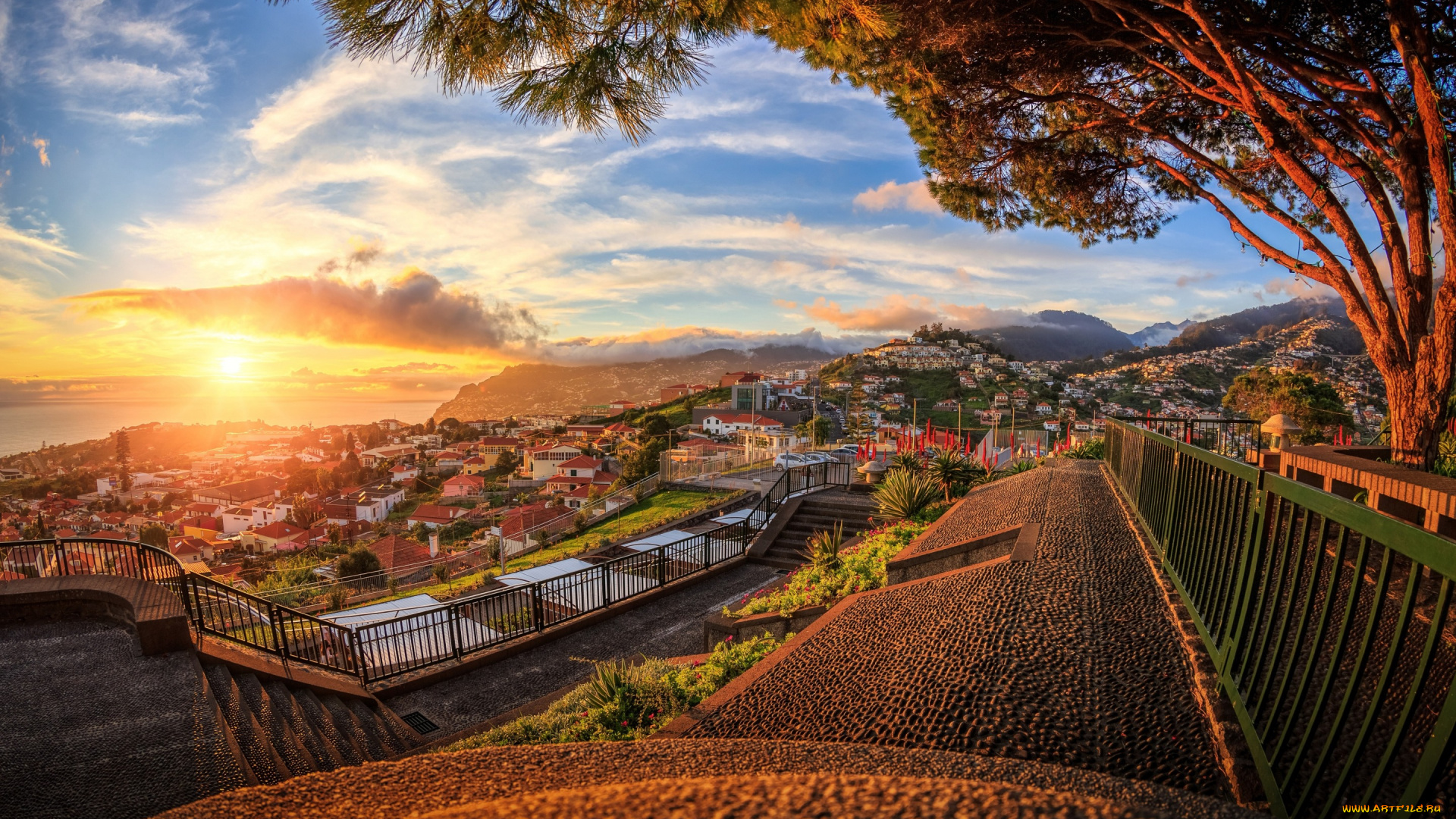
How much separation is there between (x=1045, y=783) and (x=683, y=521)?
16.1 m

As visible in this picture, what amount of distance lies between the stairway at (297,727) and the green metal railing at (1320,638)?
5.81 metres

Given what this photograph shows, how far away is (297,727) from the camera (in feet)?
18.8

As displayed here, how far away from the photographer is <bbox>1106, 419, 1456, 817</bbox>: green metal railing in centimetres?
155

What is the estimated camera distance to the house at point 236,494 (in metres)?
40.9

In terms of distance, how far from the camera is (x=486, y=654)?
828cm

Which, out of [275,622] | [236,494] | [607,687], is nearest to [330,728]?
[275,622]

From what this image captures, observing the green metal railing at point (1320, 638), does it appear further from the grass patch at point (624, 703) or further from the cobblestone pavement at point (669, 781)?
the grass patch at point (624, 703)

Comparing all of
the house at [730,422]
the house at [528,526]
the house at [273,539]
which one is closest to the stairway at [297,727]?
the house at [528,526]

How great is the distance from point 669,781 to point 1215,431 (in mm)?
14430

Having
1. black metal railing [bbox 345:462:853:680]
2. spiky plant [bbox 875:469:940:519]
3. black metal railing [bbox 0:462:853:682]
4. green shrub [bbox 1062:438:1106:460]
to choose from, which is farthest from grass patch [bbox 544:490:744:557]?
green shrub [bbox 1062:438:1106:460]

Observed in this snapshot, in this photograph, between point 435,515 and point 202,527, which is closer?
point 202,527

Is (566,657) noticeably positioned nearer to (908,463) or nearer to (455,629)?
(455,629)

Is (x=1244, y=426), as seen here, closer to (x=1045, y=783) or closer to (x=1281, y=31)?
(x=1281, y=31)

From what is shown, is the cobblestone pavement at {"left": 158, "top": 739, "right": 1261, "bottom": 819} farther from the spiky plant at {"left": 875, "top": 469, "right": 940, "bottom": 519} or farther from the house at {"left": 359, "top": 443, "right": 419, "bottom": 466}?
the house at {"left": 359, "top": 443, "right": 419, "bottom": 466}
